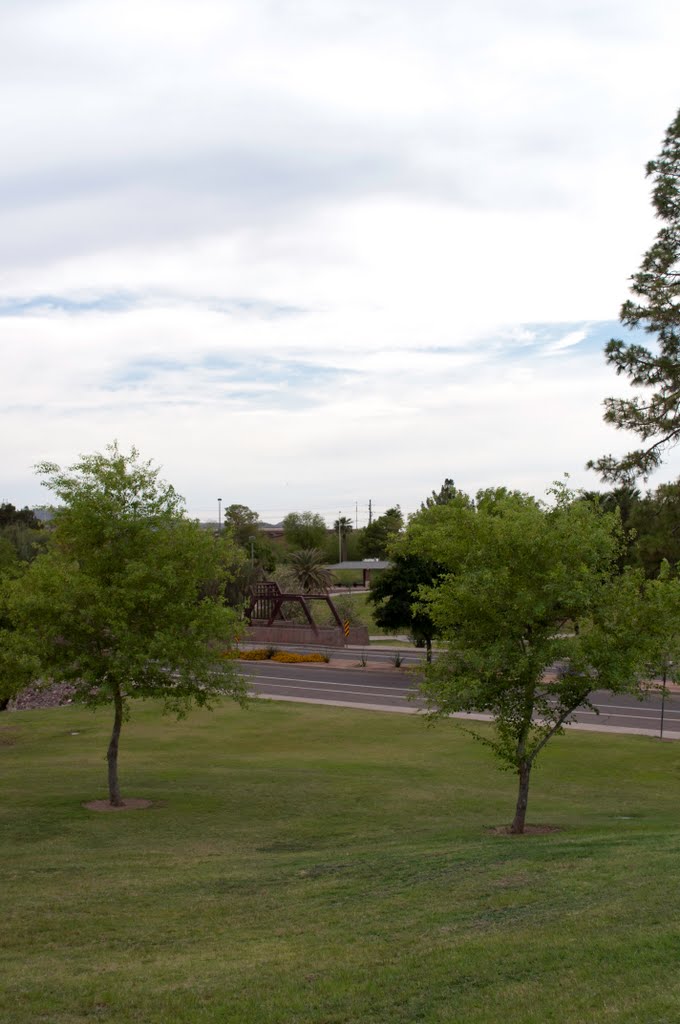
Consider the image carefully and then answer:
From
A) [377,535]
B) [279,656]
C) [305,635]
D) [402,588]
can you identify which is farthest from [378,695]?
[377,535]

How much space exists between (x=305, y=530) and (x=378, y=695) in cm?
9554

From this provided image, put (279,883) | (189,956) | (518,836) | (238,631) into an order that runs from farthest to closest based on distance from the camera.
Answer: (238,631), (518,836), (279,883), (189,956)

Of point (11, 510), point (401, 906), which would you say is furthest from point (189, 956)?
point (11, 510)

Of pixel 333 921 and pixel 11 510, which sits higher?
pixel 11 510

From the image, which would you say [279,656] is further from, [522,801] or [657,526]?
[522,801]

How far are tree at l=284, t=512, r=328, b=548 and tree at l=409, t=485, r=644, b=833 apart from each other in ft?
381

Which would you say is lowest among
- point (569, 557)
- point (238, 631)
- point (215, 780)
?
point (215, 780)

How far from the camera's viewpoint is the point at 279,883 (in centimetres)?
1352

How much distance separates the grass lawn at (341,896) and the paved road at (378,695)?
7.79m

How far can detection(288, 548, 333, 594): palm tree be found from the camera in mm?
80562

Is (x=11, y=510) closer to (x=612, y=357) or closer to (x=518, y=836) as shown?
(x=612, y=357)

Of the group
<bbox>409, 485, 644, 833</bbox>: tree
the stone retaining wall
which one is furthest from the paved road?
<bbox>409, 485, 644, 833</bbox>: tree

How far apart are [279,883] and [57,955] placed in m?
3.90

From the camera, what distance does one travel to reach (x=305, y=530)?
13800 cm
